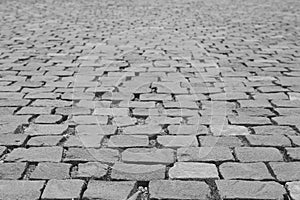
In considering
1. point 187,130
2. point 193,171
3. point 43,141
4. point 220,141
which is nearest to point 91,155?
point 43,141

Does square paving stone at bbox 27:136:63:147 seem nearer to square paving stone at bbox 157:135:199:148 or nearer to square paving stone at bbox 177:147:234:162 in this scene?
square paving stone at bbox 157:135:199:148

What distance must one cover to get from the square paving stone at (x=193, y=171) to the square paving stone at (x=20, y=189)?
776 mm

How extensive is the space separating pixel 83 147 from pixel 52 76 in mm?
2206

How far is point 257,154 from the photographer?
2859 mm

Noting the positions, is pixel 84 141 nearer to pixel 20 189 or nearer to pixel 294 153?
pixel 20 189

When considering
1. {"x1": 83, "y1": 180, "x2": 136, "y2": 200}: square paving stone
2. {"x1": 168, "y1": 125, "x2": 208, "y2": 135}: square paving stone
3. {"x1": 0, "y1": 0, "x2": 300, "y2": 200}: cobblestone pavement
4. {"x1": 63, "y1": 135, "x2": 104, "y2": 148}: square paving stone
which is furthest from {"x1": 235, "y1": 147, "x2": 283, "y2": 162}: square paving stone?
{"x1": 63, "y1": 135, "x2": 104, "y2": 148}: square paving stone

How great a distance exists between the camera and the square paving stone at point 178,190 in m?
2.33

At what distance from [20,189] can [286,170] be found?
157 cm

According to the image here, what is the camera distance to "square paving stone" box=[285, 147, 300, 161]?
2801 mm

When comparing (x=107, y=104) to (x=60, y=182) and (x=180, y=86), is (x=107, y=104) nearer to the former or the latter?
(x=180, y=86)

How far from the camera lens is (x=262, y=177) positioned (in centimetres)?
254

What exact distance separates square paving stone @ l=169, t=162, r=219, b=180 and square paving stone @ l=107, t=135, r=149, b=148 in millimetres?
410

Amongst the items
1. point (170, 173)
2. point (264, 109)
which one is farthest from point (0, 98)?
point (264, 109)

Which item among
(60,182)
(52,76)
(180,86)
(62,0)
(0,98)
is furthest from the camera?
(62,0)
